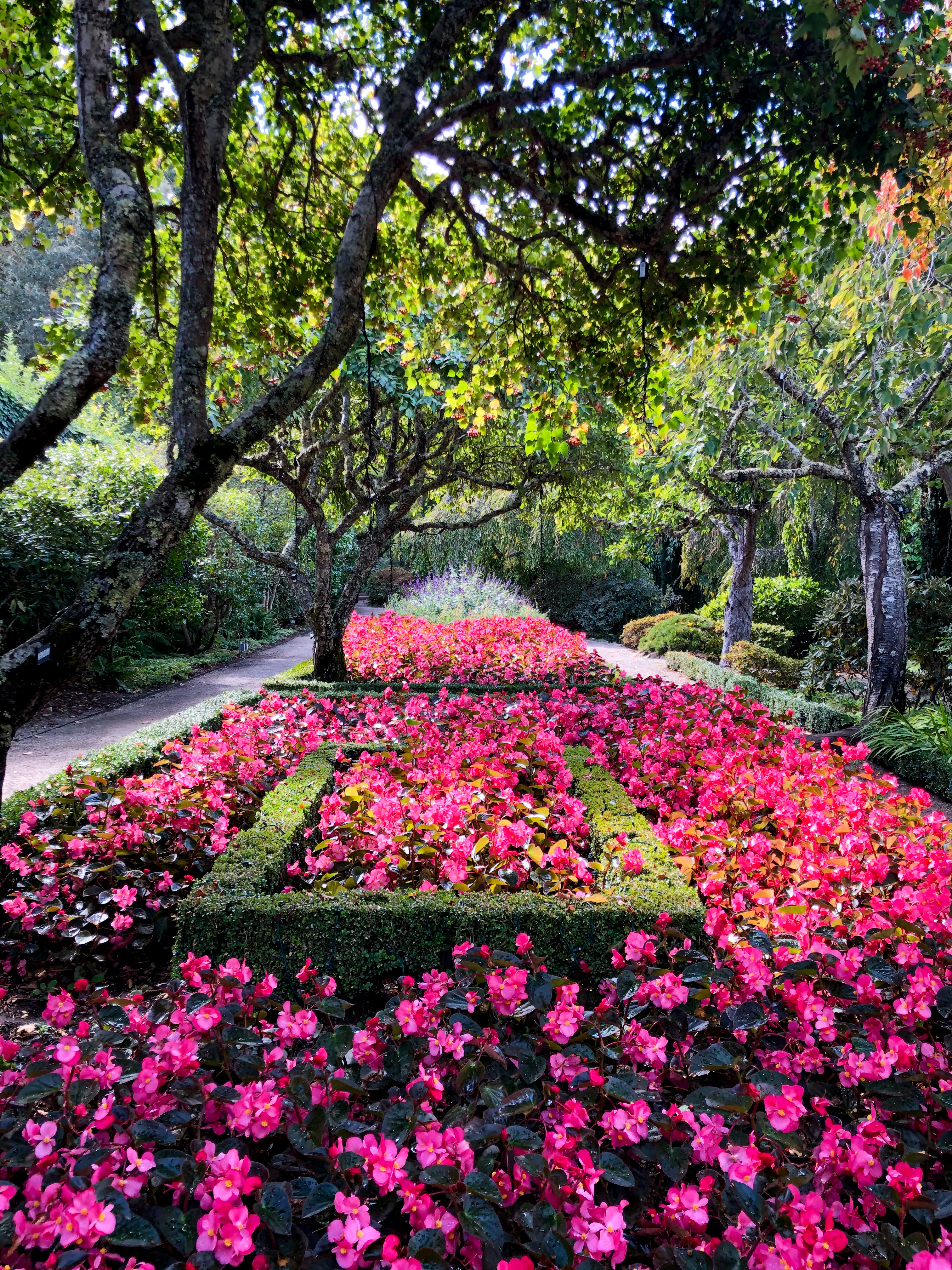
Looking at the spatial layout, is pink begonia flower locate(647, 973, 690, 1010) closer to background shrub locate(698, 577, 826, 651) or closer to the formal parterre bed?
the formal parterre bed

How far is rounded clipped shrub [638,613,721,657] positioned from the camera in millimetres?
14695

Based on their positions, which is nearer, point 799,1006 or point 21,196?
point 799,1006

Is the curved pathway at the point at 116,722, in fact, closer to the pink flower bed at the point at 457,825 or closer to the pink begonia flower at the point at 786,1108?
the pink flower bed at the point at 457,825

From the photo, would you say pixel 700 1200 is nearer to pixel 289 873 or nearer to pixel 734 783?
pixel 289 873

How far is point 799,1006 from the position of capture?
185 centimetres

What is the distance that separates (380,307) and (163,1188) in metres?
5.29

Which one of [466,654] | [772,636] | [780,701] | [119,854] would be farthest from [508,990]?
[772,636]

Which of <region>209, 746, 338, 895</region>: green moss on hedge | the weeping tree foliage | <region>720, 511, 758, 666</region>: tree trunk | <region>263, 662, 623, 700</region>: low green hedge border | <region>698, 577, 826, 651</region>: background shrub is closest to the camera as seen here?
the weeping tree foliage

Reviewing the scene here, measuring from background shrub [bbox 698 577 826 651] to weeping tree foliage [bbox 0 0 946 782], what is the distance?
449 inches

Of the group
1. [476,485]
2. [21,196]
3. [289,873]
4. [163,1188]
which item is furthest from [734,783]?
[476,485]

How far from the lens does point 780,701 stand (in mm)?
8555

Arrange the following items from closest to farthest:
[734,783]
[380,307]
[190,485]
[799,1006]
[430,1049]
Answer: [430,1049]
[799,1006]
[190,485]
[734,783]
[380,307]

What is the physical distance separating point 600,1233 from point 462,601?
13.5 m

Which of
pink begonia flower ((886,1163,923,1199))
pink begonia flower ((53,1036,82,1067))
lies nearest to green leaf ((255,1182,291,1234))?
pink begonia flower ((53,1036,82,1067))
